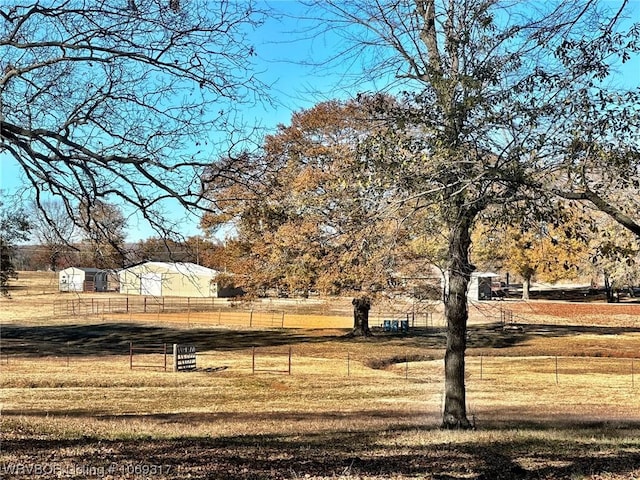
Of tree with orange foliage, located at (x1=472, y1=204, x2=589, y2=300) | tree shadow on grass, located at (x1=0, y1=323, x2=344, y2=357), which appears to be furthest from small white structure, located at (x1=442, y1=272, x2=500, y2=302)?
tree shadow on grass, located at (x1=0, y1=323, x2=344, y2=357)

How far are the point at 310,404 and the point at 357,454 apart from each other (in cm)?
947

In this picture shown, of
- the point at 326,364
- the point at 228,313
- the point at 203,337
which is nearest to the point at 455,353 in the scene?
the point at 326,364

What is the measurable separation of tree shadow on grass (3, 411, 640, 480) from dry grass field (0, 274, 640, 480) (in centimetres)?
3

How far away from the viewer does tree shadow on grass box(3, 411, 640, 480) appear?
6637 millimetres

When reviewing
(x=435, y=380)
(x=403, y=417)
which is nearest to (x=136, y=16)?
(x=403, y=417)

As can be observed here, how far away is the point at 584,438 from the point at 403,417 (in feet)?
16.4

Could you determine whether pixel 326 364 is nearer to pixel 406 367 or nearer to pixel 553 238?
pixel 406 367

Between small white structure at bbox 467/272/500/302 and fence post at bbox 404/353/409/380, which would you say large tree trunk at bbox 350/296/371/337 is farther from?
small white structure at bbox 467/272/500/302

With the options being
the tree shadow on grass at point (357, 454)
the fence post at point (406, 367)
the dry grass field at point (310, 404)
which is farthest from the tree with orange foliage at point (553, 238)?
the fence post at point (406, 367)

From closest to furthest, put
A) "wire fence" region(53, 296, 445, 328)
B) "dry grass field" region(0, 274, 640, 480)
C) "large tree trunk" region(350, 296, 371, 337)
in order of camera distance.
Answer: "dry grass field" region(0, 274, 640, 480), "large tree trunk" region(350, 296, 371, 337), "wire fence" region(53, 296, 445, 328)

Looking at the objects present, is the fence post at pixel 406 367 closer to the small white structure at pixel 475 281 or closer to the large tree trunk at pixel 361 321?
the small white structure at pixel 475 281

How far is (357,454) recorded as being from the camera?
8008 mm

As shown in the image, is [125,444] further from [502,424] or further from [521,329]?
[521,329]

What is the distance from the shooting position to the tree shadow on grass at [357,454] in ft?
21.8
